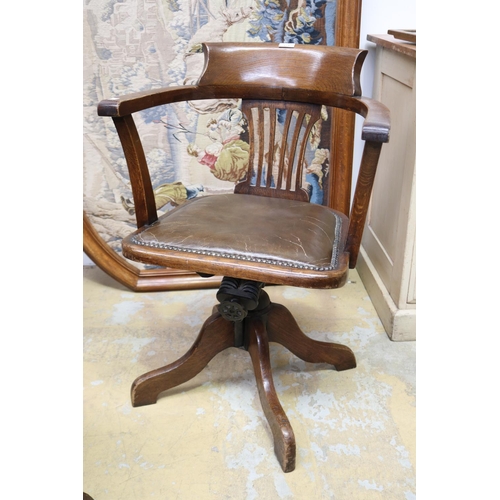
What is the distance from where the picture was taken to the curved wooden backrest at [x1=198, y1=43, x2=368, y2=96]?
1.50 meters

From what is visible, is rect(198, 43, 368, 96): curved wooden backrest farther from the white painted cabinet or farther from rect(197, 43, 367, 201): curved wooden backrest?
the white painted cabinet

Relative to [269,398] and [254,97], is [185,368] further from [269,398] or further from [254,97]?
[254,97]

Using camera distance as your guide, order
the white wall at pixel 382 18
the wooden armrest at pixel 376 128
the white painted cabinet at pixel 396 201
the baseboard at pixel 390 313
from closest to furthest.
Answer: the wooden armrest at pixel 376 128
the white painted cabinet at pixel 396 201
the baseboard at pixel 390 313
the white wall at pixel 382 18

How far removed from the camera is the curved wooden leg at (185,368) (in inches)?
58.4

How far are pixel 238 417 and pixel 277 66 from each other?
974mm

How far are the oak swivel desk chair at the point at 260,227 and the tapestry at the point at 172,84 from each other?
40 centimetres

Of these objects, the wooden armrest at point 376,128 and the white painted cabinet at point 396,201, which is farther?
the white painted cabinet at point 396,201

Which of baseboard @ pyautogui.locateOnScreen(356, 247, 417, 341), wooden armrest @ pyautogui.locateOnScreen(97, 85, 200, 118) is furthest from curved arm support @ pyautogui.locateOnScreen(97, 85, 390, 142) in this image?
baseboard @ pyautogui.locateOnScreen(356, 247, 417, 341)

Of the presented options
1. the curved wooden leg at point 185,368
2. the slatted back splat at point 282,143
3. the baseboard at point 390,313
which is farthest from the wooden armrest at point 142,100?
the baseboard at point 390,313

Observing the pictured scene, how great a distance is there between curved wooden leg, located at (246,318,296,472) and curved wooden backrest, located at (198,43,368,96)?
2.21 ft

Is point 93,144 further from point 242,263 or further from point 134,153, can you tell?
point 242,263

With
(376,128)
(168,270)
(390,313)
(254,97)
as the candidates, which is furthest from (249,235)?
(168,270)

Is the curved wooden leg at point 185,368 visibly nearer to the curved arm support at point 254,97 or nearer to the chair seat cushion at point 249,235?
the chair seat cushion at point 249,235

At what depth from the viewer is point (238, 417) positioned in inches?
57.6
